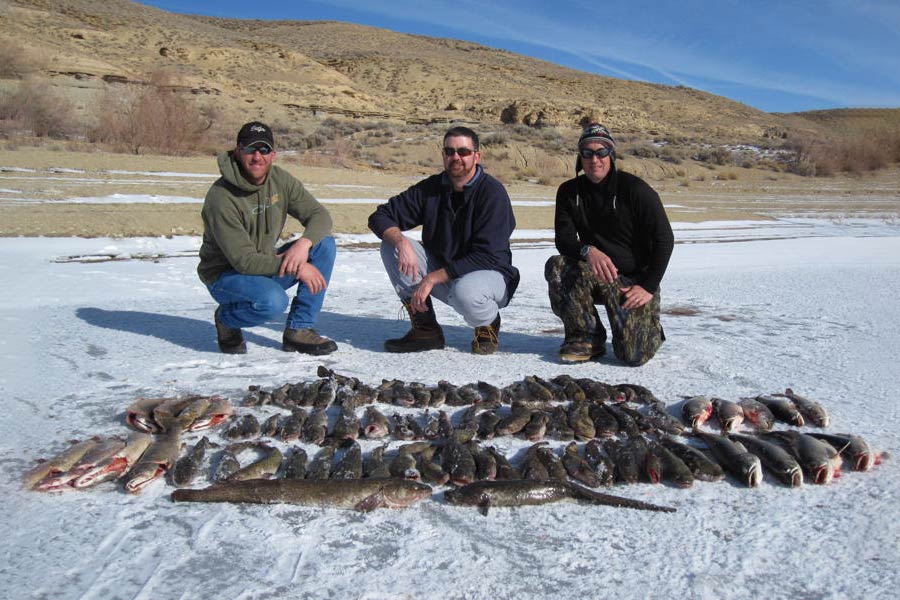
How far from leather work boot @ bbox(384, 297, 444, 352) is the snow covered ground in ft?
0.46

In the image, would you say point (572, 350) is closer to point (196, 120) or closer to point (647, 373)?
point (647, 373)

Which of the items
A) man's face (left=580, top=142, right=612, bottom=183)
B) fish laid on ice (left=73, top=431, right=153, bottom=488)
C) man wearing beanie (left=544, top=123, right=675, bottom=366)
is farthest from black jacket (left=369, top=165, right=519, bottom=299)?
fish laid on ice (left=73, top=431, right=153, bottom=488)

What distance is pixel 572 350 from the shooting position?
561 cm

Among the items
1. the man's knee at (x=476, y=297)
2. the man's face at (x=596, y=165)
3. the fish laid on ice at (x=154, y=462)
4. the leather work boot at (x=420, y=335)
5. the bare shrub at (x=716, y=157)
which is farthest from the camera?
the bare shrub at (x=716, y=157)

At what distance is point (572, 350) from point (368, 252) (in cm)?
594

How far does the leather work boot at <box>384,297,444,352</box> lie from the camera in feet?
19.5

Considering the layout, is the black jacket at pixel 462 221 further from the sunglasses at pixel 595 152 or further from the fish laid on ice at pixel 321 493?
the fish laid on ice at pixel 321 493

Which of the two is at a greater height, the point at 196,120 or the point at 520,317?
the point at 196,120

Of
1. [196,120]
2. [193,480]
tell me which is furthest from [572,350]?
→ [196,120]

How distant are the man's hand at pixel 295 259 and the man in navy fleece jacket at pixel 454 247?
626 millimetres

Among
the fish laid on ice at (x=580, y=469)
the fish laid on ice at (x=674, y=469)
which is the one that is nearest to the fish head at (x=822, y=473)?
the fish laid on ice at (x=674, y=469)

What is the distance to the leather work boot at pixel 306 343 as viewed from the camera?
5805mm

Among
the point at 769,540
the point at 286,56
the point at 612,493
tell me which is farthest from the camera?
the point at 286,56

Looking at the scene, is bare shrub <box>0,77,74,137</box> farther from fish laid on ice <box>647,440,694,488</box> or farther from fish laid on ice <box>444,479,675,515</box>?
fish laid on ice <box>647,440,694,488</box>
